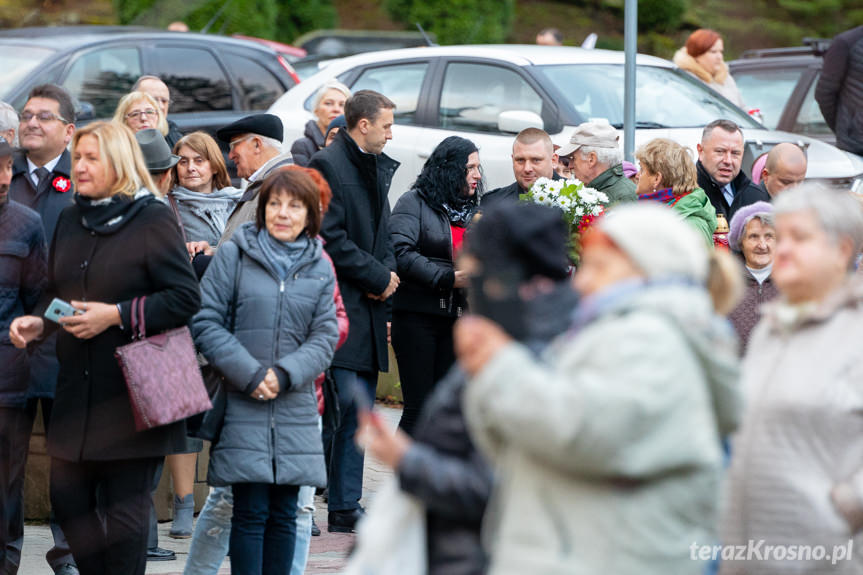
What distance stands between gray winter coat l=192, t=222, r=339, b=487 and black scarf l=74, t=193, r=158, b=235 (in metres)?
0.49

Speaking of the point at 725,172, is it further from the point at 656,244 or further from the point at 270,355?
the point at 656,244

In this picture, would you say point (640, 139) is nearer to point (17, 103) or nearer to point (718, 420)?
point (17, 103)

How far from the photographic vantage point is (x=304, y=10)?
2806cm

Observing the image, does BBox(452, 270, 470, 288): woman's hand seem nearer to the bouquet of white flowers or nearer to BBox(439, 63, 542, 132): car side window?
the bouquet of white flowers

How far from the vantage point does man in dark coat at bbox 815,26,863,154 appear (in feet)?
35.7

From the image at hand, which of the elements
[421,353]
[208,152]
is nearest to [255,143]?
[208,152]

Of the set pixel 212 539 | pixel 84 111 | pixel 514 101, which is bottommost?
pixel 212 539

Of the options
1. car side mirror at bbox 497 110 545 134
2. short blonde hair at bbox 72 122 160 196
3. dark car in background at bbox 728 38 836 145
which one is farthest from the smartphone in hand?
dark car in background at bbox 728 38 836 145

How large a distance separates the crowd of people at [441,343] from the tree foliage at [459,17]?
652 inches

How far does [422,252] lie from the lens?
24.9ft

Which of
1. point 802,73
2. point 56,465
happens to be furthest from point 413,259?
point 802,73

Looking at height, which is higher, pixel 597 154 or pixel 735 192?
pixel 597 154

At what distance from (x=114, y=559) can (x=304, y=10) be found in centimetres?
2380

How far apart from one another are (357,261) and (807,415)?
3519 millimetres
